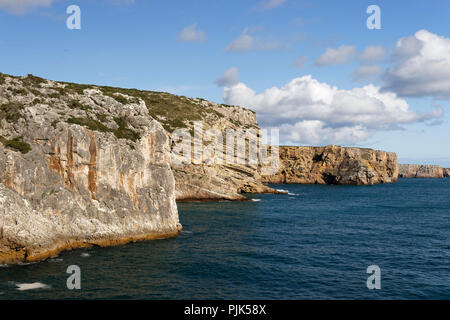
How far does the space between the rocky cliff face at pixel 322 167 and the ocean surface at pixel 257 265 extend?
4312 inches

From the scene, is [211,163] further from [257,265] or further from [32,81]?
[257,265]

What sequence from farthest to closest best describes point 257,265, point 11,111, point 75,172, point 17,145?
point 75,172, point 11,111, point 17,145, point 257,265

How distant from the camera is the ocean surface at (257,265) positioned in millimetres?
25094

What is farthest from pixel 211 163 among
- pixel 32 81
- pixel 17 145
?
pixel 17 145

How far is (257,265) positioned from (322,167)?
139468mm

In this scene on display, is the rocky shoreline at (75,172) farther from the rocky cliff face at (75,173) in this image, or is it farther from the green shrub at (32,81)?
the green shrub at (32,81)

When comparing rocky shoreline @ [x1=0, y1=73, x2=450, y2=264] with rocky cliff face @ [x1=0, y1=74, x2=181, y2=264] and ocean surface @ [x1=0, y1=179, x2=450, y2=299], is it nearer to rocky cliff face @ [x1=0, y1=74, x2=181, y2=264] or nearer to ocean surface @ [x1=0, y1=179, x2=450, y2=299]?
rocky cliff face @ [x1=0, y1=74, x2=181, y2=264]

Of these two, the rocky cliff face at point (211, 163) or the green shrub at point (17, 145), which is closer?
the green shrub at point (17, 145)

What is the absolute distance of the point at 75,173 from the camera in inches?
1398

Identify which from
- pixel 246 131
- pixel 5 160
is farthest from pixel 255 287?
pixel 246 131

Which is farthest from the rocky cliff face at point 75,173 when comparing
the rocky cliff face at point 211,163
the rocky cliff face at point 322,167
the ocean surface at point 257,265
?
the rocky cliff face at point 322,167

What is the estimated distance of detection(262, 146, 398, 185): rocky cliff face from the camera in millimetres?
159875
